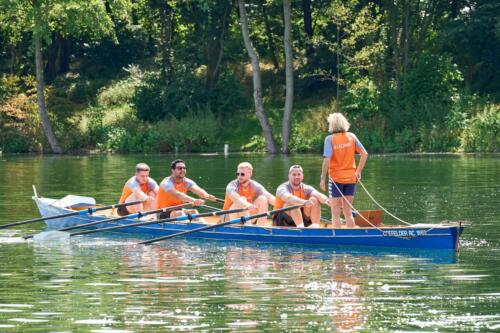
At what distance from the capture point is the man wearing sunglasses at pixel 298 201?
77.6ft

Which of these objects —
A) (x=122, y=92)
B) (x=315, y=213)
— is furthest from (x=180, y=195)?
(x=122, y=92)

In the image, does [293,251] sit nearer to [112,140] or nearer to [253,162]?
[253,162]

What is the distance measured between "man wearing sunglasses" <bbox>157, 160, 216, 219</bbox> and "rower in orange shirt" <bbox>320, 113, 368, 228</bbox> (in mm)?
3886

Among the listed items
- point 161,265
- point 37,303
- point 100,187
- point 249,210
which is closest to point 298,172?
point 249,210

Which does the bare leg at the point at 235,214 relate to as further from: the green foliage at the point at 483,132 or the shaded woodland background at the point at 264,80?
the shaded woodland background at the point at 264,80

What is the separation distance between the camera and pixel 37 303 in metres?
17.3

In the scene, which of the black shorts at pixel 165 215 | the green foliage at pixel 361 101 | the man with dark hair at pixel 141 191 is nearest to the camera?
the black shorts at pixel 165 215

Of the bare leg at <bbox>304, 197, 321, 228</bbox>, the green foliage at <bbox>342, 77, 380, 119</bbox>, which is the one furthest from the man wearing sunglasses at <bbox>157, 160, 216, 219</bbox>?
the green foliage at <bbox>342, 77, 380, 119</bbox>

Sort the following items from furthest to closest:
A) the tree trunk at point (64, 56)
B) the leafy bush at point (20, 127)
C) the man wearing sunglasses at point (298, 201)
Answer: the tree trunk at point (64, 56), the leafy bush at point (20, 127), the man wearing sunglasses at point (298, 201)

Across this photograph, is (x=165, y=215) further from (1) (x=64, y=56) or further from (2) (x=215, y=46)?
(1) (x=64, y=56)

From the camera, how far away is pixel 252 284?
61.7ft

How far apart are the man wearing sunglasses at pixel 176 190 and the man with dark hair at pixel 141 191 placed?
0.64 metres

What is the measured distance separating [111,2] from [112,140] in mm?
6910

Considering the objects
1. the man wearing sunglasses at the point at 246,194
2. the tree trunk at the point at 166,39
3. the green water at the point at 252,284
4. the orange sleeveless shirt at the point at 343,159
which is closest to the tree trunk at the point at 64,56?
the tree trunk at the point at 166,39
